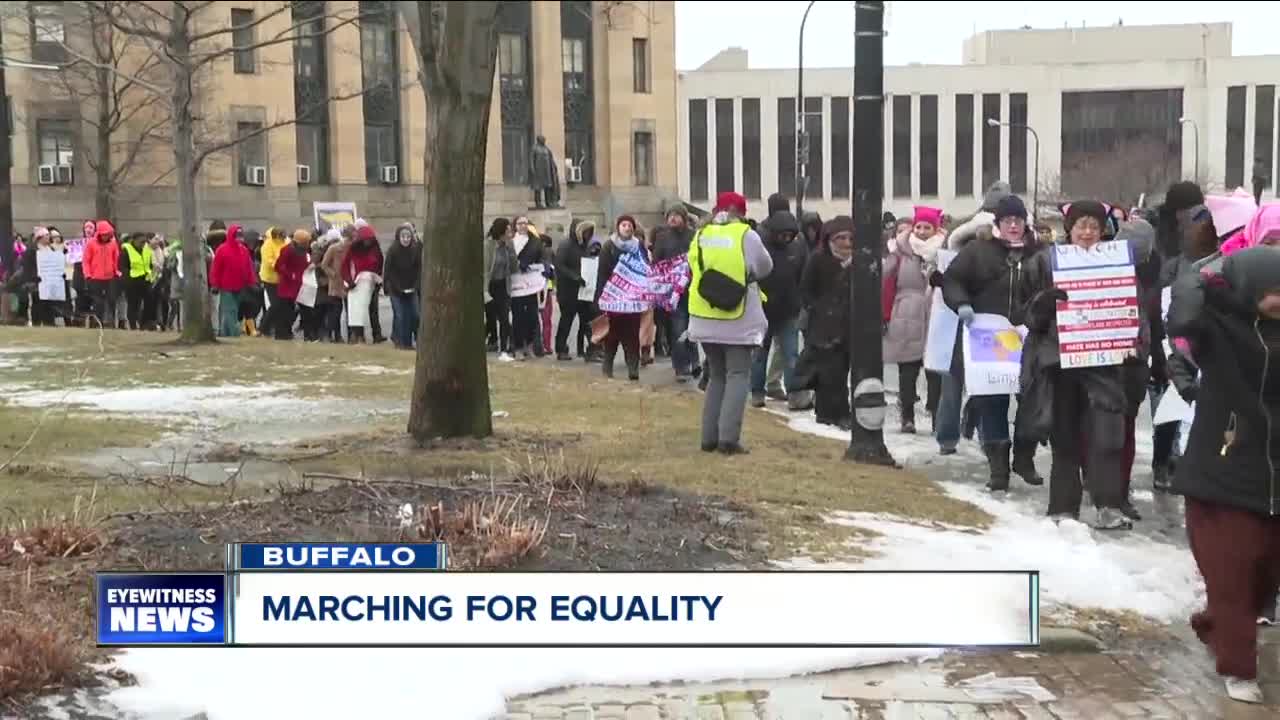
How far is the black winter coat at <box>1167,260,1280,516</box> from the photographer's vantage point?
5.55 metres

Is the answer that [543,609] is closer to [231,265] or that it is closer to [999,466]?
[999,466]

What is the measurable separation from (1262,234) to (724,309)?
413 cm

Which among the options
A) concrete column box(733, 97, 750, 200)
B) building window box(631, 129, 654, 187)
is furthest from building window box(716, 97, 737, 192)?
building window box(631, 129, 654, 187)

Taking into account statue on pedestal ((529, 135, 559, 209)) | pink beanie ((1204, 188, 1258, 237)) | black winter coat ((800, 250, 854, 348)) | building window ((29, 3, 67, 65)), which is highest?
building window ((29, 3, 67, 65))

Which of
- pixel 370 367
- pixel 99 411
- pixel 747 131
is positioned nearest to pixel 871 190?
pixel 99 411

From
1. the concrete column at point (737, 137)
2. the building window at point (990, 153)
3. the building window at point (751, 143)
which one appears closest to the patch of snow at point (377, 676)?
the building window at point (751, 143)

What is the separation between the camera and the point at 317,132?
154ft

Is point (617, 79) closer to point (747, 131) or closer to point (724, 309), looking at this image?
point (724, 309)

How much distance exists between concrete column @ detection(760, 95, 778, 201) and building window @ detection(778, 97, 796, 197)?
0.22m

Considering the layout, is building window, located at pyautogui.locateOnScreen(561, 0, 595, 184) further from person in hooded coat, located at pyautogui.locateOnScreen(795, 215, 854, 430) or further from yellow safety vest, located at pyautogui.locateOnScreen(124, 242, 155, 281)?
person in hooded coat, located at pyautogui.locateOnScreen(795, 215, 854, 430)

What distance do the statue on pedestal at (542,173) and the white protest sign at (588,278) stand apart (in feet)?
24.5

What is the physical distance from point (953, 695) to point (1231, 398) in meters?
1.49

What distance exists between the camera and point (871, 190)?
10.1 m

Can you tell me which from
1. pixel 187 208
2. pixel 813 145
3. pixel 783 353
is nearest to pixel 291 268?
pixel 187 208
